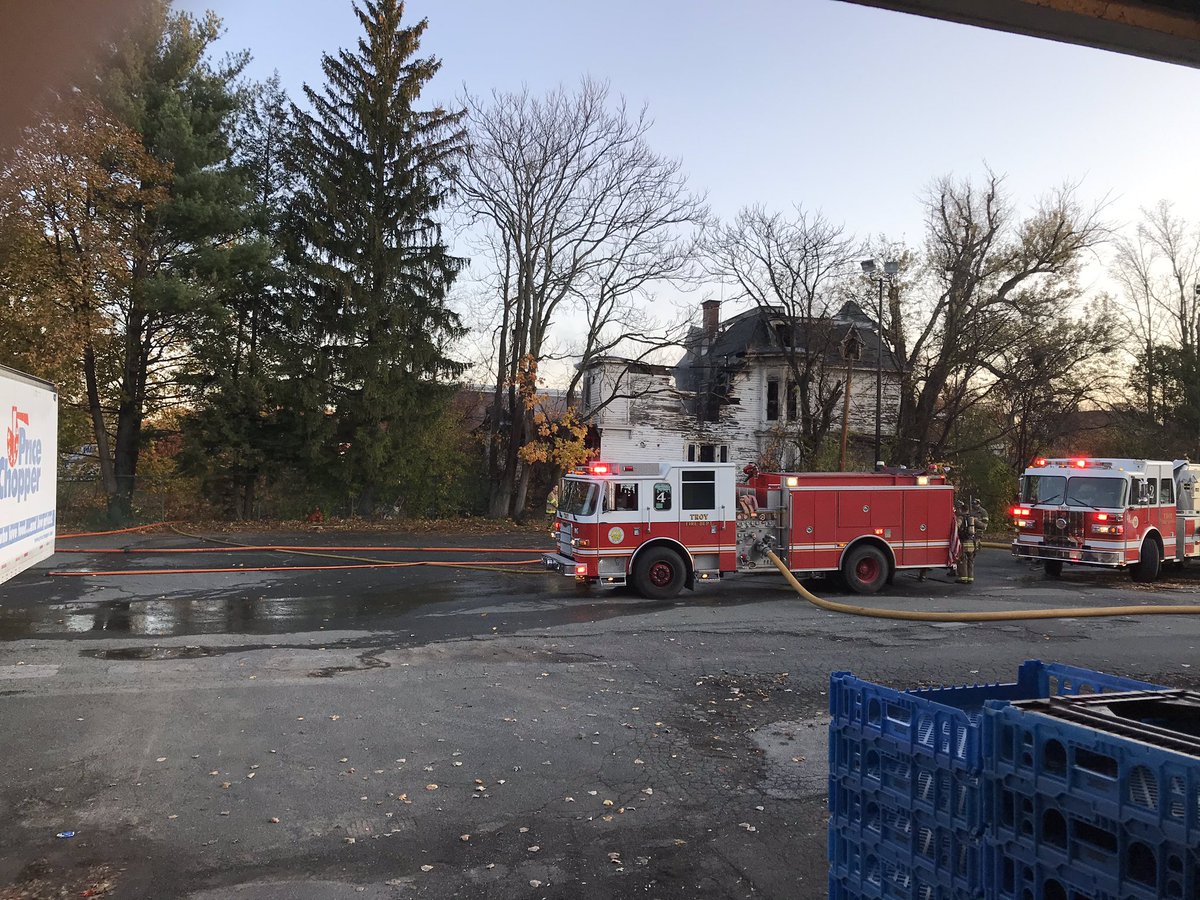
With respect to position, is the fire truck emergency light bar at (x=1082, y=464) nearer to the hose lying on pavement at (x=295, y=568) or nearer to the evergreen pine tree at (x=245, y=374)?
the hose lying on pavement at (x=295, y=568)

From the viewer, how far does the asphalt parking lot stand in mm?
4797

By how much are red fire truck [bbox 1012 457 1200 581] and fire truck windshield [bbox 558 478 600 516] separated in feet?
34.6

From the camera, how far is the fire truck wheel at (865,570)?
15953 millimetres

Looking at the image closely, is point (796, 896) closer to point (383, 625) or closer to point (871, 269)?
point (383, 625)

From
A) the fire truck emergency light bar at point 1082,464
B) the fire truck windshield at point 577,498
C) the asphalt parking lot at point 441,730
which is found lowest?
the asphalt parking lot at point 441,730

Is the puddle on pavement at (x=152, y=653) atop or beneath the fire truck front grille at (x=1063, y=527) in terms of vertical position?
beneath

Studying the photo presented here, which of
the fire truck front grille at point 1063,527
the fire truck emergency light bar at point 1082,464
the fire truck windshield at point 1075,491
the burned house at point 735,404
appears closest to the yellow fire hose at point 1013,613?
the fire truck front grille at point 1063,527

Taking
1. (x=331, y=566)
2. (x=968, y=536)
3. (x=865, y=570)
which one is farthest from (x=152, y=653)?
(x=968, y=536)

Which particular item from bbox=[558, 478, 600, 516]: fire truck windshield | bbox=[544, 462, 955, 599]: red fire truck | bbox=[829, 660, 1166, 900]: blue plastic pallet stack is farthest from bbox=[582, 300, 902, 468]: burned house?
bbox=[829, 660, 1166, 900]: blue plastic pallet stack

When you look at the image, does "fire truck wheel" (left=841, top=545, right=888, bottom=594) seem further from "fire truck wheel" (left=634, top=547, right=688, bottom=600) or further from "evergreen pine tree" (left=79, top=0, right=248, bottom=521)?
"evergreen pine tree" (left=79, top=0, right=248, bottom=521)

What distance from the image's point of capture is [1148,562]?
18.7 meters

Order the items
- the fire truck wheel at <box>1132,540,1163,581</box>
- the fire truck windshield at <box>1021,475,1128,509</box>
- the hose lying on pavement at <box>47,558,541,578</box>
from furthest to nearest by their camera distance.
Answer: the fire truck wheel at <box>1132,540,1163,581</box> < the fire truck windshield at <box>1021,475,1128,509</box> < the hose lying on pavement at <box>47,558,541,578</box>

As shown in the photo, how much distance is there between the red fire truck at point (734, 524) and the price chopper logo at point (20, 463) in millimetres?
7830

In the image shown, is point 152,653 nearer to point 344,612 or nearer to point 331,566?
Result: point 344,612
